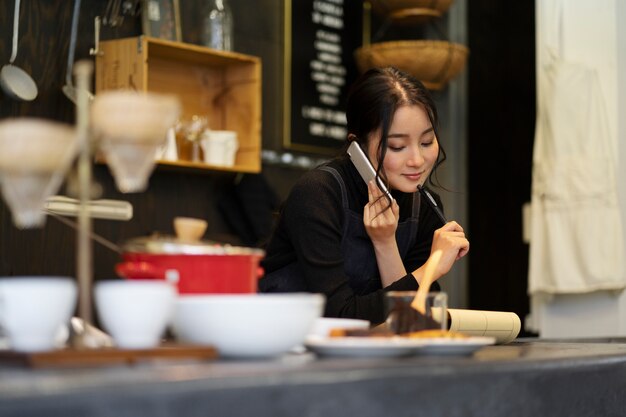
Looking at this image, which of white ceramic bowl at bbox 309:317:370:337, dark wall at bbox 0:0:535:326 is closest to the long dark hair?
white ceramic bowl at bbox 309:317:370:337

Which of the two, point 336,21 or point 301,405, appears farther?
point 336,21

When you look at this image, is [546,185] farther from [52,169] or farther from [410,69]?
[52,169]

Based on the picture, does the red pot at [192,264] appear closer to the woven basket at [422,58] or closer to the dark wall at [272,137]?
the dark wall at [272,137]

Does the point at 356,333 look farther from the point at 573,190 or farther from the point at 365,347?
the point at 573,190

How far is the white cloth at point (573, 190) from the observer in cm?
382

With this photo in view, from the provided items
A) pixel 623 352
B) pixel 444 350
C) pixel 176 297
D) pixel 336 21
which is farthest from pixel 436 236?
pixel 336 21

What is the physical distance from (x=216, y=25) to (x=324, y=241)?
1.78 m

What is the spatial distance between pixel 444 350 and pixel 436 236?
0.78 m

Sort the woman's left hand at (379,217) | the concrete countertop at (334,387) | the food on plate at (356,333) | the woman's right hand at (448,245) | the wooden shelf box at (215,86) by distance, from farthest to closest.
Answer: the wooden shelf box at (215,86), the woman's left hand at (379,217), the woman's right hand at (448,245), the food on plate at (356,333), the concrete countertop at (334,387)

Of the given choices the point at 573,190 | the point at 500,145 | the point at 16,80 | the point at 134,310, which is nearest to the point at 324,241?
the point at 134,310

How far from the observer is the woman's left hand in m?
2.30

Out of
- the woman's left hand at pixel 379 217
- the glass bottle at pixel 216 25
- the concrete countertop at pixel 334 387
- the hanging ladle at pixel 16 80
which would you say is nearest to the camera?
the concrete countertop at pixel 334 387

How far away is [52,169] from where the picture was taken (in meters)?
1.11

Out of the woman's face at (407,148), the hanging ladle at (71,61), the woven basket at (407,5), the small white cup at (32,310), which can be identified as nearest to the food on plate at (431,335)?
the small white cup at (32,310)
